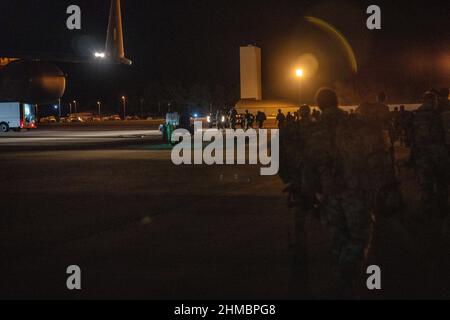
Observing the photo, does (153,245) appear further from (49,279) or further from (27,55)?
(27,55)

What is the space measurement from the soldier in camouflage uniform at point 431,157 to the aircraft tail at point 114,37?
46.3 m

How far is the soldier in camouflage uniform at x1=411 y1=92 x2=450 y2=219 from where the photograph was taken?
11031 mm

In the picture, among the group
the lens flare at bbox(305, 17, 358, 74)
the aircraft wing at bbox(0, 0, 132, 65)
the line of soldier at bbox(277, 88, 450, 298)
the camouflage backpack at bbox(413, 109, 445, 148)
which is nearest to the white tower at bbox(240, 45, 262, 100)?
the lens flare at bbox(305, 17, 358, 74)

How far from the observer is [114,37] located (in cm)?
5650

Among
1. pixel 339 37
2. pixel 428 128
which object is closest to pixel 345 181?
pixel 428 128

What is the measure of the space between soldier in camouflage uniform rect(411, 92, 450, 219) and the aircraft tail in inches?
1824

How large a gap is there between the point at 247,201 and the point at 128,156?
1415cm

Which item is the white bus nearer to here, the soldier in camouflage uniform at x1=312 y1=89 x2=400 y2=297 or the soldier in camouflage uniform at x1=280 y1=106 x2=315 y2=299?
the soldier in camouflage uniform at x1=280 y1=106 x2=315 y2=299

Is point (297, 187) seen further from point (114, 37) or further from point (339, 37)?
point (339, 37)

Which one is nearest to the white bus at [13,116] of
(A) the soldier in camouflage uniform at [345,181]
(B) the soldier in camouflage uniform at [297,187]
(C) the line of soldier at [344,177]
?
(B) the soldier in camouflage uniform at [297,187]

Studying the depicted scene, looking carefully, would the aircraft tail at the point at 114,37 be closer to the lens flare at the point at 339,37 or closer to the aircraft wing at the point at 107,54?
the aircraft wing at the point at 107,54

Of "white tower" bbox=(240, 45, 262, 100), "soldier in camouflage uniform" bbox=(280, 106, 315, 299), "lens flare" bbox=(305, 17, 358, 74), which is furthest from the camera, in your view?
"lens flare" bbox=(305, 17, 358, 74)

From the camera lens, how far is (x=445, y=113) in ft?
36.4

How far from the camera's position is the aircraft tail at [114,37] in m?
55.8
